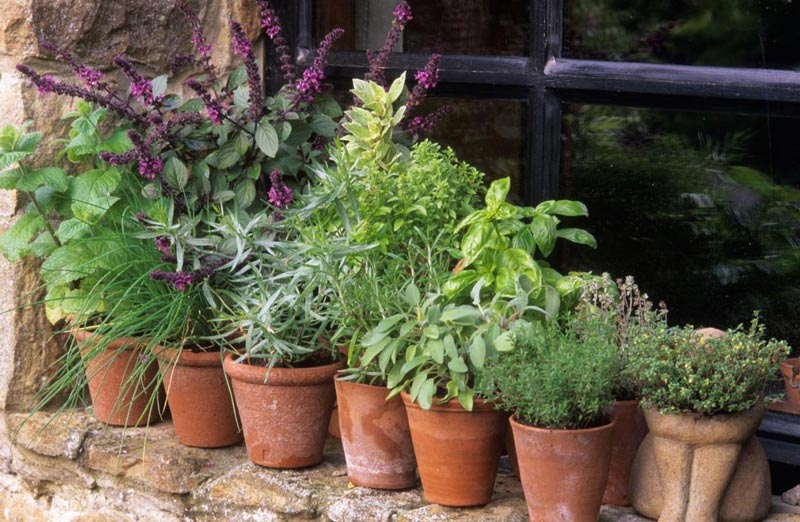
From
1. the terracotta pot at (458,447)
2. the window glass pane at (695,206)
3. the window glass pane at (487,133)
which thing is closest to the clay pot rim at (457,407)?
the terracotta pot at (458,447)

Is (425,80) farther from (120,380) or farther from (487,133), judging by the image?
(120,380)

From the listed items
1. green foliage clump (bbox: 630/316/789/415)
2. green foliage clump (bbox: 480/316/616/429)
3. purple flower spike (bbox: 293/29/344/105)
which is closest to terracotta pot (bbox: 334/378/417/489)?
green foliage clump (bbox: 480/316/616/429)

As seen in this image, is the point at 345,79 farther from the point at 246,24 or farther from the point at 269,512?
the point at 269,512

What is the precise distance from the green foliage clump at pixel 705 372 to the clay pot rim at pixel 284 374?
658 millimetres

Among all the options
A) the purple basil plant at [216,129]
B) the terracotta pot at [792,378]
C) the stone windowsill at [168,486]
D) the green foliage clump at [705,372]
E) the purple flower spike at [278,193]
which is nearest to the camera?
the green foliage clump at [705,372]

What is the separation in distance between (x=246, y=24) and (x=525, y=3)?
0.74 m

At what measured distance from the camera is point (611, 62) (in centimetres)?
236

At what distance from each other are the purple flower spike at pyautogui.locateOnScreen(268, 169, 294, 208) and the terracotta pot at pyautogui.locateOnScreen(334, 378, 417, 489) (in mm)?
417

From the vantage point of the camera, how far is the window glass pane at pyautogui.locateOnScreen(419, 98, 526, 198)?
2.51m

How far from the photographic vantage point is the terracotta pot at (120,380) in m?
2.44

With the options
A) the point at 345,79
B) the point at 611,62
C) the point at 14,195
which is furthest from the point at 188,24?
the point at 611,62

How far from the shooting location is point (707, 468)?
1.83 meters

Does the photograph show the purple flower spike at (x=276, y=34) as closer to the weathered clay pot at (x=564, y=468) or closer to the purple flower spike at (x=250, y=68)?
the purple flower spike at (x=250, y=68)

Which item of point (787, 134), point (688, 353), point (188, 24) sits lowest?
point (688, 353)
